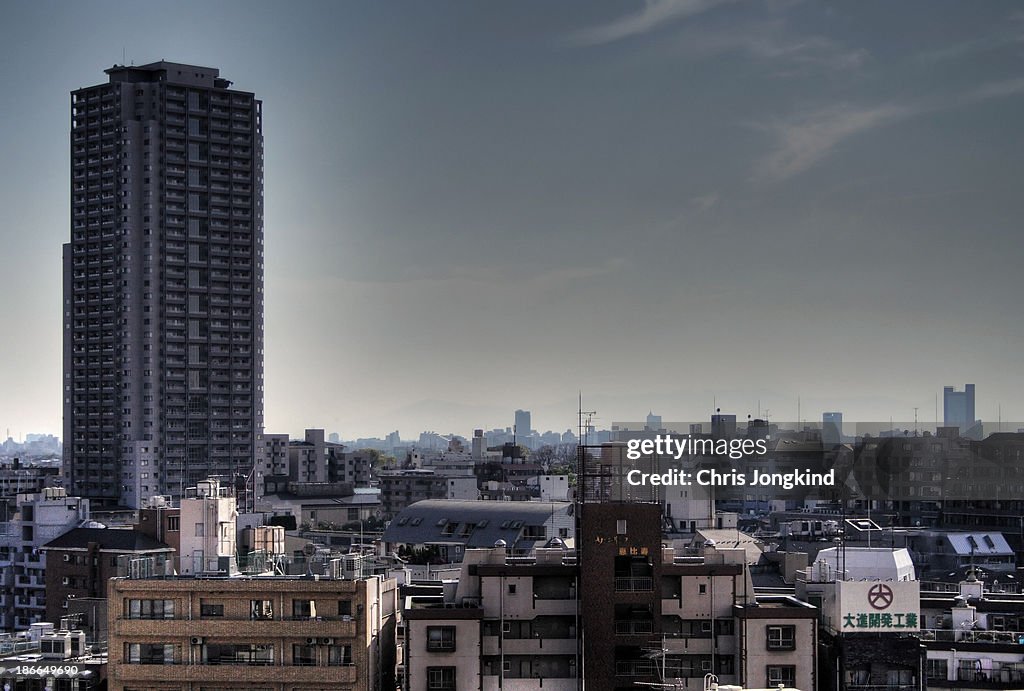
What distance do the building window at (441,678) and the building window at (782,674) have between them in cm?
748

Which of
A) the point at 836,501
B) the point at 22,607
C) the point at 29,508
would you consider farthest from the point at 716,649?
the point at 836,501

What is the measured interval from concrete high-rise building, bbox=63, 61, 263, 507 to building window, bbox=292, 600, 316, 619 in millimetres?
80361

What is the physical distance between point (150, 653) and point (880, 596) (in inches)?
685

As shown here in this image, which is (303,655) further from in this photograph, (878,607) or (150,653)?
(878,607)

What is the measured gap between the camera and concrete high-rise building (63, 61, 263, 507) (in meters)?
117

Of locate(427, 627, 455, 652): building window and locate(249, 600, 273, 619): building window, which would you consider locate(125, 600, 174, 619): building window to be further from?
locate(427, 627, 455, 652): building window

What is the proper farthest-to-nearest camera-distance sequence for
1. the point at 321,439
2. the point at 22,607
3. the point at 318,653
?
the point at 321,439, the point at 22,607, the point at 318,653

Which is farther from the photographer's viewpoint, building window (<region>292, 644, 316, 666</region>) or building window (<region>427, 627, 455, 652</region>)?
building window (<region>427, 627, 455, 652</region>)

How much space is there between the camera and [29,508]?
76.1 meters

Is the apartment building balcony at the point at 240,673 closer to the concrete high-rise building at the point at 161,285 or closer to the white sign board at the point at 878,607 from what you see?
the white sign board at the point at 878,607

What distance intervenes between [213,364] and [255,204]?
1262cm

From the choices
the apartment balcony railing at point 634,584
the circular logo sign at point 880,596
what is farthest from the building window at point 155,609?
the circular logo sign at point 880,596

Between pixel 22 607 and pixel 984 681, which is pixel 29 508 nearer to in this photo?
pixel 22 607

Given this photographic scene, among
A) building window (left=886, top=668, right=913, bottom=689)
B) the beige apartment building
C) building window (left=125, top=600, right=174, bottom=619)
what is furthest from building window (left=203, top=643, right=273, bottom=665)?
building window (left=886, top=668, right=913, bottom=689)
